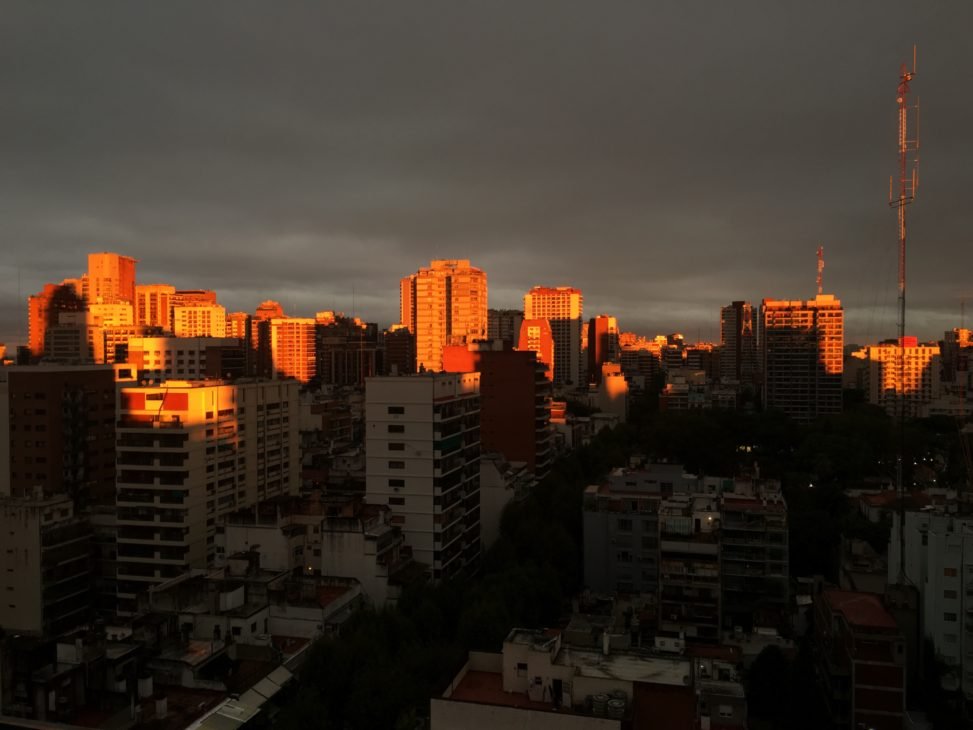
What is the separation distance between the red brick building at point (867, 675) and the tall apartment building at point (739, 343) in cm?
6859

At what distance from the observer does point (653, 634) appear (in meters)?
17.2

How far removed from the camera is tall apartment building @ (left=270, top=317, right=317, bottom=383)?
68.9 m

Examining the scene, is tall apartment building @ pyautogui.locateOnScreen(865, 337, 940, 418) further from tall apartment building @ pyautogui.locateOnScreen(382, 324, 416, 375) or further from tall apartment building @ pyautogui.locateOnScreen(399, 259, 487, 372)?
tall apartment building @ pyautogui.locateOnScreen(382, 324, 416, 375)

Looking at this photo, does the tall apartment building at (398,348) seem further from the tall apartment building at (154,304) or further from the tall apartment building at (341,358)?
the tall apartment building at (154,304)

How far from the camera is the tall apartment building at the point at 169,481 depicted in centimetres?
1959

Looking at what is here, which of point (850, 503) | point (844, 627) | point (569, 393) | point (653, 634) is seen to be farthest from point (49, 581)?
point (569, 393)

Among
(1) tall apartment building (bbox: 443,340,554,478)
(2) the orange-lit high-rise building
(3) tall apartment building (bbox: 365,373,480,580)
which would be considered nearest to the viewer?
(3) tall apartment building (bbox: 365,373,480,580)

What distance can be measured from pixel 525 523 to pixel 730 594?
6.02m

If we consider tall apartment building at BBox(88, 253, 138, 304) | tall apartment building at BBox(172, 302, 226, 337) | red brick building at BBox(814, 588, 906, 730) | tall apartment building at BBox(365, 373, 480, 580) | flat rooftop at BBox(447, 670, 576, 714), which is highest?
tall apartment building at BBox(88, 253, 138, 304)

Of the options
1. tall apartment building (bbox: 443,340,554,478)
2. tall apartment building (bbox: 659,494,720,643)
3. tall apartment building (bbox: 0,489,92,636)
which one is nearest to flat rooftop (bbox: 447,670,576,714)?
tall apartment building (bbox: 659,494,720,643)

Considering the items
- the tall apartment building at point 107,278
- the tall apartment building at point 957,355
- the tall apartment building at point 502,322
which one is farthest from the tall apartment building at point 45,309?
the tall apartment building at point 957,355

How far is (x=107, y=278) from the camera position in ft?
259

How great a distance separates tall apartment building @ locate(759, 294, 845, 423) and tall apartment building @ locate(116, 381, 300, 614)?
40.2 m

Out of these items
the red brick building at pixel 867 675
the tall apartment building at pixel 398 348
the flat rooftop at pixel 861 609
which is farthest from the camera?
the tall apartment building at pixel 398 348
